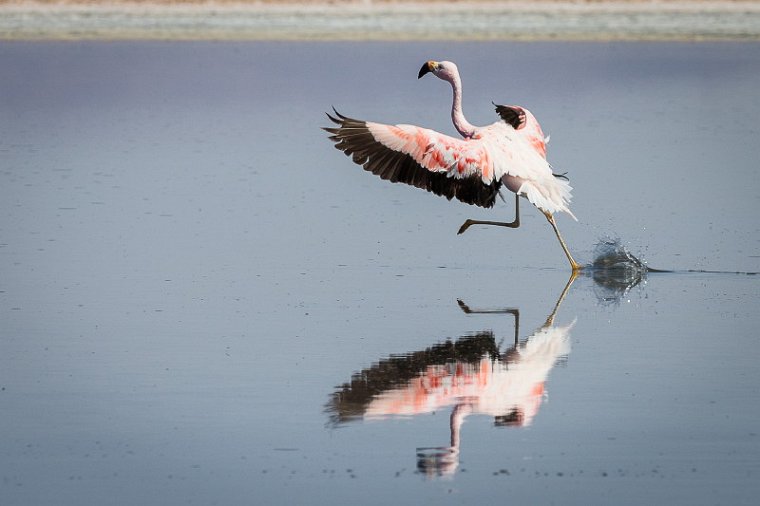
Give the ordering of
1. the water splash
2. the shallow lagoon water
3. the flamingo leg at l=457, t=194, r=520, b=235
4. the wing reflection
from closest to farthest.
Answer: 1. the shallow lagoon water
2. the wing reflection
3. the water splash
4. the flamingo leg at l=457, t=194, r=520, b=235

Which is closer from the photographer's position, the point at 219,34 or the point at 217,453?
the point at 217,453

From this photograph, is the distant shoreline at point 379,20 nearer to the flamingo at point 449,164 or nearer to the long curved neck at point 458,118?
the long curved neck at point 458,118

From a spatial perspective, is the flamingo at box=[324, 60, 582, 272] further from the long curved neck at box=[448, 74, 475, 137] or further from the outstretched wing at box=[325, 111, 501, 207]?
the long curved neck at box=[448, 74, 475, 137]

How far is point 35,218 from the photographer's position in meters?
14.6

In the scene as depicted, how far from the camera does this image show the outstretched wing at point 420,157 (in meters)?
12.4

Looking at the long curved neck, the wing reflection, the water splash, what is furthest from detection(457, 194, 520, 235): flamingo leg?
the wing reflection

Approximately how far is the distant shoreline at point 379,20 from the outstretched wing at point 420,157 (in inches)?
954

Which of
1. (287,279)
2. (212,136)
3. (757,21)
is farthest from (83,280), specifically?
(757,21)

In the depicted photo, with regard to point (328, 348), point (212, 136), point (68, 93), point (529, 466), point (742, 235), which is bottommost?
point (529, 466)

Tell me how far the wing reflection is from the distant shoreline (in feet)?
89.6

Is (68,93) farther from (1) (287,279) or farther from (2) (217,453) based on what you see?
(2) (217,453)

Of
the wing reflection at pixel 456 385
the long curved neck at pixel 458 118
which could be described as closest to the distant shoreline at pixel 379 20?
the long curved neck at pixel 458 118

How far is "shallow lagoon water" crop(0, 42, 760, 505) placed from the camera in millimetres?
7273

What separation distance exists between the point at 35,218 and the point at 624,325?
6.14m
